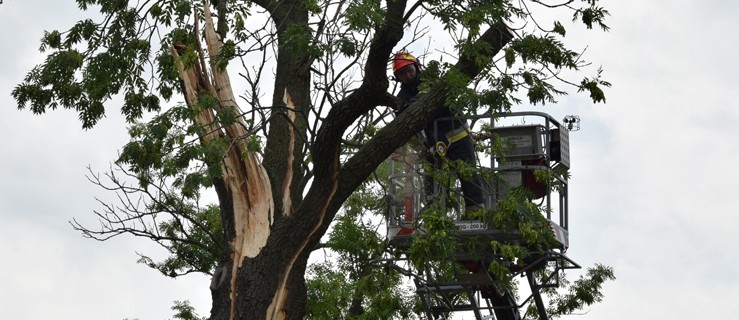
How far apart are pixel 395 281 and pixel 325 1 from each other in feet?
17.1

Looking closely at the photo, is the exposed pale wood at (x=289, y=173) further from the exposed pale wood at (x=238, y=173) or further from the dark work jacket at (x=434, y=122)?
the dark work jacket at (x=434, y=122)

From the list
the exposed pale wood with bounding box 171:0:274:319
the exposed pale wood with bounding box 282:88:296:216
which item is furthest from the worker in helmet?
the exposed pale wood with bounding box 171:0:274:319

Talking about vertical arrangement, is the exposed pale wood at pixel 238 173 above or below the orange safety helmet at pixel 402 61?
below

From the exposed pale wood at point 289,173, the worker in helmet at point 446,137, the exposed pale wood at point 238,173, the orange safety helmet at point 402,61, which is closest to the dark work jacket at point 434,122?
the worker in helmet at point 446,137

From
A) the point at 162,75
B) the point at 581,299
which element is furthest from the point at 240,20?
the point at 581,299

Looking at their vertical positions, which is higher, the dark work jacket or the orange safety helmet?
the orange safety helmet

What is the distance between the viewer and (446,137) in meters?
13.6

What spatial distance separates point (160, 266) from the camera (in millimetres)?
20984

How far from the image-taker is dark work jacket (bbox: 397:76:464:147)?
1350cm

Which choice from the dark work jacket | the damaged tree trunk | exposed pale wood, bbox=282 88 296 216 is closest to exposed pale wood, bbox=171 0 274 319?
the damaged tree trunk

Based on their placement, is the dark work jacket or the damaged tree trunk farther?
the dark work jacket

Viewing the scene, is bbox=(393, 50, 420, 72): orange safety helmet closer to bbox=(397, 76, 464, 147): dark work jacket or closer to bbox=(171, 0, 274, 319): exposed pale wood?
bbox=(397, 76, 464, 147): dark work jacket

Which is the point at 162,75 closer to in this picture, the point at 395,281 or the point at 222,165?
the point at 222,165

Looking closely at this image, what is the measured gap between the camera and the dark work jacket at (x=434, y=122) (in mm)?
13500
